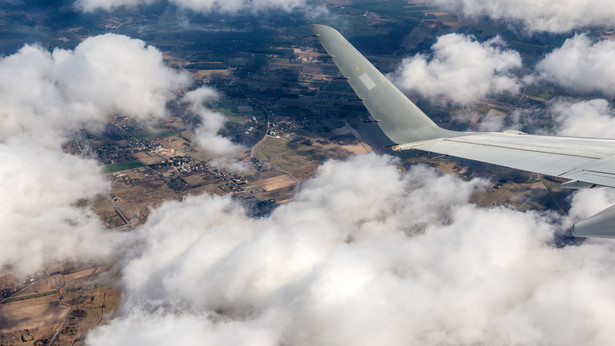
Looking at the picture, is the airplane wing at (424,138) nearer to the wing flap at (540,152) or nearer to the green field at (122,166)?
the wing flap at (540,152)

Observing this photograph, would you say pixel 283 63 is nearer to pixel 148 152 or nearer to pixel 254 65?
pixel 254 65

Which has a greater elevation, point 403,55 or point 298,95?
point 403,55

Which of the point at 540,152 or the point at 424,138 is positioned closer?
the point at 540,152

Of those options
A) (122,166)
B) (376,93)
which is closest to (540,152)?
(376,93)

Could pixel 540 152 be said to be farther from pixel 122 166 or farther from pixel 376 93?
pixel 122 166

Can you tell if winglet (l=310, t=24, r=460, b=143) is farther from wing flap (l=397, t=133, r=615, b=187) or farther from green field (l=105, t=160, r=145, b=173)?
green field (l=105, t=160, r=145, b=173)

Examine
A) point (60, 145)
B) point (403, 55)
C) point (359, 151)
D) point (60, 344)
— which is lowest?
point (60, 344)

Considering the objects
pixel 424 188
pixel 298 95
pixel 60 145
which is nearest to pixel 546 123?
pixel 424 188
